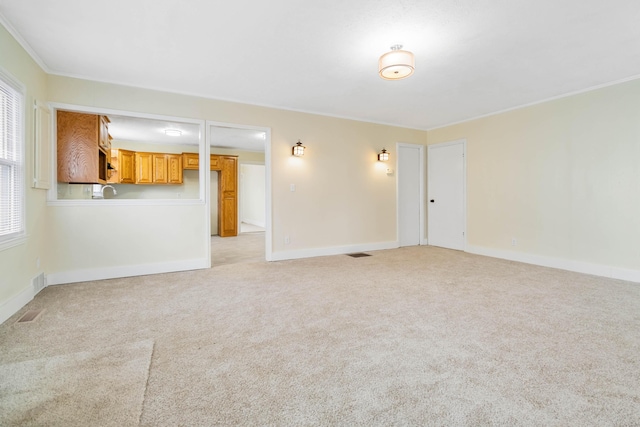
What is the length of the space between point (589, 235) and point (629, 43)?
2.31 m

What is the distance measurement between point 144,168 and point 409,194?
6251 millimetres

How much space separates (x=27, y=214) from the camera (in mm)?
2965

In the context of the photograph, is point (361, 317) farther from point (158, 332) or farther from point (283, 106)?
point (283, 106)

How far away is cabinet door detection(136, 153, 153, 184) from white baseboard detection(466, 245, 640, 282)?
7382 mm

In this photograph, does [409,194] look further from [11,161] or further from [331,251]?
[11,161]

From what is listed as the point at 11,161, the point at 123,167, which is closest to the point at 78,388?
the point at 11,161

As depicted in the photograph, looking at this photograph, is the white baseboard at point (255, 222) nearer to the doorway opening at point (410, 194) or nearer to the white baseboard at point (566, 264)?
the doorway opening at point (410, 194)

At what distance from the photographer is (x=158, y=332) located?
2.24 meters

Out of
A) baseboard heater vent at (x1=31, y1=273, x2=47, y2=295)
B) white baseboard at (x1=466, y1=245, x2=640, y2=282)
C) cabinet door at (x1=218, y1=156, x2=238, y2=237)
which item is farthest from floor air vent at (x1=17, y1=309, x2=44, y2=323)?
white baseboard at (x1=466, y1=245, x2=640, y2=282)

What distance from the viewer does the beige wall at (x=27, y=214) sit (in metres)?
2.52

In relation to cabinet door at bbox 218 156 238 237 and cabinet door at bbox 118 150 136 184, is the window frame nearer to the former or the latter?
cabinet door at bbox 118 150 136 184

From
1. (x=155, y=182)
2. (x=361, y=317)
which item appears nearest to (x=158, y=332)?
(x=361, y=317)

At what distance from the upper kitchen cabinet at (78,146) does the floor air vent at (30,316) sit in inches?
66.3

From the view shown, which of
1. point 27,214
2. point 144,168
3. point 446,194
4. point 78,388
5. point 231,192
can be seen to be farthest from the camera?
point 231,192
